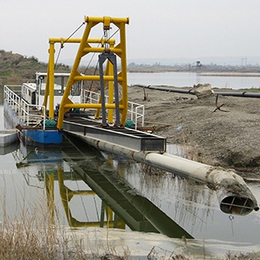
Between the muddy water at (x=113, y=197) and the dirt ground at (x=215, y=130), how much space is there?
1.75 m

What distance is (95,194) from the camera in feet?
38.6

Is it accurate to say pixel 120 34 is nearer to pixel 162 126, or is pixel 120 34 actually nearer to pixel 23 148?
pixel 23 148

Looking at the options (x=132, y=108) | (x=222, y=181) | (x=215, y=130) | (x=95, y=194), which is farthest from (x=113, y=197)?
(x=132, y=108)

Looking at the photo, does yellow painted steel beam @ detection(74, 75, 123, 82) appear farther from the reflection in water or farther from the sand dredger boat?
the reflection in water

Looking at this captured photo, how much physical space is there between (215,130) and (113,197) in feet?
22.4

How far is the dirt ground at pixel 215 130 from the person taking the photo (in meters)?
13.8

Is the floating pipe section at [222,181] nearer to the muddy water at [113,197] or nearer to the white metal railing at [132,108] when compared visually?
the muddy water at [113,197]

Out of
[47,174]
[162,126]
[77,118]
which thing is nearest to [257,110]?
[162,126]

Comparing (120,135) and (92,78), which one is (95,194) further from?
(92,78)

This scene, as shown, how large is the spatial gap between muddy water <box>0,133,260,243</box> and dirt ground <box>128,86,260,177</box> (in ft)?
5.74

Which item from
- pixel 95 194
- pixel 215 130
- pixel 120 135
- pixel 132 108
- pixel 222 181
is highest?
pixel 132 108

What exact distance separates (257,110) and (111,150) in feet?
33.9

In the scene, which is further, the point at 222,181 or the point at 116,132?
the point at 116,132

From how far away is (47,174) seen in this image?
1365 cm
